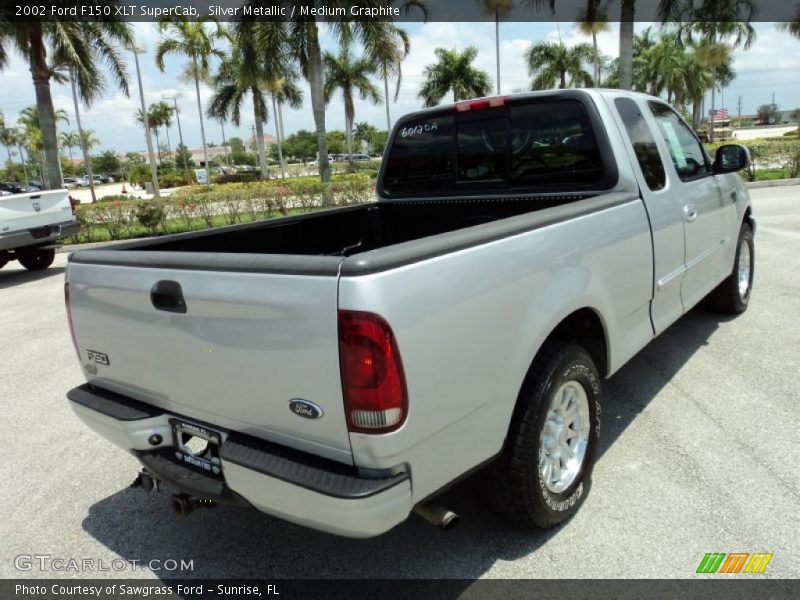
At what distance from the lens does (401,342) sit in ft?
6.21

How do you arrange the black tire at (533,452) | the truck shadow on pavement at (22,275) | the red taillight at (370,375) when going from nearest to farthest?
the red taillight at (370,375), the black tire at (533,452), the truck shadow on pavement at (22,275)

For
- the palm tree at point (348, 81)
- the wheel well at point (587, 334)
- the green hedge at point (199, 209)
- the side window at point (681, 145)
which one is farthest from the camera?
the palm tree at point (348, 81)

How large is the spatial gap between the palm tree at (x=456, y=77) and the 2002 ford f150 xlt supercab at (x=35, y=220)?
36333 millimetres

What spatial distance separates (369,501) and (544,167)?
270 centimetres

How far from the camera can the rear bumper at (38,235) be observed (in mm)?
9789

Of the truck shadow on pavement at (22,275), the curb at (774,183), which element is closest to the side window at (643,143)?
the truck shadow on pavement at (22,275)

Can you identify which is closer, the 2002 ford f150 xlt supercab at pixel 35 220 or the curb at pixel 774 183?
the 2002 ford f150 xlt supercab at pixel 35 220

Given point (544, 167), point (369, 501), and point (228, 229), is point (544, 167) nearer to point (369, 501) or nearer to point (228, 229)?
point (228, 229)

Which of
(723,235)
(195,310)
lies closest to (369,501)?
(195,310)

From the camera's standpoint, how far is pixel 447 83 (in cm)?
4525

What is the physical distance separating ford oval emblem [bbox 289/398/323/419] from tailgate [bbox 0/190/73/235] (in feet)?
31.9

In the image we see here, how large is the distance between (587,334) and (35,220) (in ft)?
32.9

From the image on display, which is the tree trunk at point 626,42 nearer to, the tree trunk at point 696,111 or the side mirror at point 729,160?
the side mirror at point 729,160

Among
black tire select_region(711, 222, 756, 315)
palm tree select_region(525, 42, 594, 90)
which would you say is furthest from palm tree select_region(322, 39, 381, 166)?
black tire select_region(711, 222, 756, 315)
